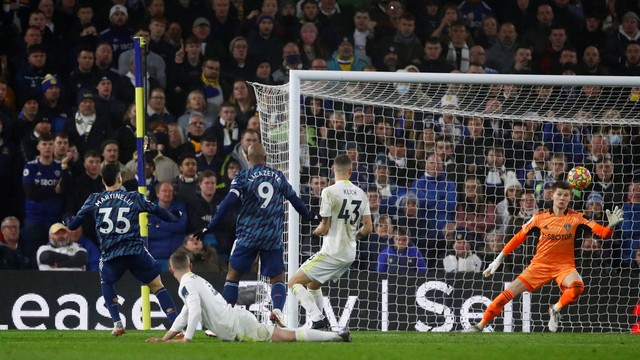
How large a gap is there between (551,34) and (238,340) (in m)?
10.4

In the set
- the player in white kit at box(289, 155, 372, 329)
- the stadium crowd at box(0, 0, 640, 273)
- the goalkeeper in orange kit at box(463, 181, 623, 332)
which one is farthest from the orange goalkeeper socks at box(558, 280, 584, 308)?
the player in white kit at box(289, 155, 372, 329)

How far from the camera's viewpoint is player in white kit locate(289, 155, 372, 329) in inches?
487

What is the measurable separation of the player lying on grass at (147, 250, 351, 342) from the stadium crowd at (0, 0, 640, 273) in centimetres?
473

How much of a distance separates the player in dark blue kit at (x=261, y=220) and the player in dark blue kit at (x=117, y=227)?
622 millimetres

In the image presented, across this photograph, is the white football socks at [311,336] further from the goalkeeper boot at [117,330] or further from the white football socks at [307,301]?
the goalkeeper boot at [117,330]

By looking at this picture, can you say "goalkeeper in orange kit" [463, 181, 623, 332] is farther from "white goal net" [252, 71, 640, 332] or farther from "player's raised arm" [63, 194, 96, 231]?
"player's raised arm" [63, 194, 96, 231]

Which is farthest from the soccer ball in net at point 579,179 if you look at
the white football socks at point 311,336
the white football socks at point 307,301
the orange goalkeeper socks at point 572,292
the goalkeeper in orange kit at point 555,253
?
the white football socks at point 311,336

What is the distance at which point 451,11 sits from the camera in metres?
19.1

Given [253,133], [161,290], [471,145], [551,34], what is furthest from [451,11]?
[161,290]

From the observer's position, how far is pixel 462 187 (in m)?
16.1

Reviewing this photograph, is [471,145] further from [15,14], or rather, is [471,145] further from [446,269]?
[15,14]

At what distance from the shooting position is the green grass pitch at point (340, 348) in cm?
934

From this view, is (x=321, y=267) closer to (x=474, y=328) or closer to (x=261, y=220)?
(x=261, y=220)

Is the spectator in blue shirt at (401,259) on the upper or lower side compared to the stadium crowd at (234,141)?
lower
